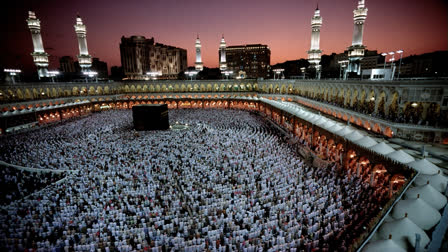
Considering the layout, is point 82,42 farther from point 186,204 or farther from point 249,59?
point 249,59

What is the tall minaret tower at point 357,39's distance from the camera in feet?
125

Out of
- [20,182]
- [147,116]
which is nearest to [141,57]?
[147,116]

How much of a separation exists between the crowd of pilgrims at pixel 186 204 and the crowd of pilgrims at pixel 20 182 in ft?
3.25

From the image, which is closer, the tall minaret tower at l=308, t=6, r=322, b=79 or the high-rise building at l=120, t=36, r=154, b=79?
the tall minaret tower at l=308, t=6, r=322, b=79

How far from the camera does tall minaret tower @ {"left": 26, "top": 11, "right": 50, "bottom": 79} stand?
43.8 m

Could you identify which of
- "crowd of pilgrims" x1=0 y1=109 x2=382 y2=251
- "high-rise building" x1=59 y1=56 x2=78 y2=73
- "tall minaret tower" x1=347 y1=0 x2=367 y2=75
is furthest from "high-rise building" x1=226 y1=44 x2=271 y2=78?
"crowd of pilgrims" x1=0 y1=109 x2=382 y2=251

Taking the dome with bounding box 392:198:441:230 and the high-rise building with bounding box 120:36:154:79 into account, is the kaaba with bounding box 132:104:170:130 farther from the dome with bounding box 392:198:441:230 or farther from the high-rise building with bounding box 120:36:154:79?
the high-rise building with bounding box 120:36:154:79

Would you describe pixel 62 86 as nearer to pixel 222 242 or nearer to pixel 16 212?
pixel 16 212

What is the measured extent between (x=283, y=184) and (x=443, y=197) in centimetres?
597

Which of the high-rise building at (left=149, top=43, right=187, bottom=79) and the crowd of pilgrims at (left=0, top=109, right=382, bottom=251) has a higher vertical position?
the high-rise building at (left=149, top=43, right=187, bottom=79)

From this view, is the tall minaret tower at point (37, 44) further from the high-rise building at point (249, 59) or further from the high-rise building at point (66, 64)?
the high-rise building at point (249, 59)

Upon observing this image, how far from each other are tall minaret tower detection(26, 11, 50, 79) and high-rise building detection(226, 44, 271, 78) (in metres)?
78.5

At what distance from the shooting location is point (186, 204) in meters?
10.5

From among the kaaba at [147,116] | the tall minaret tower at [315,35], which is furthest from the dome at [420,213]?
the tall minaret tower at [315,35]
